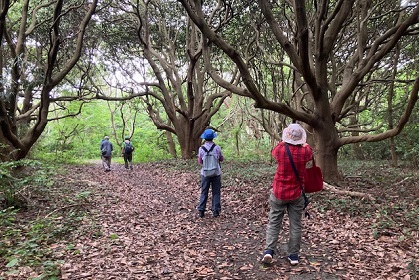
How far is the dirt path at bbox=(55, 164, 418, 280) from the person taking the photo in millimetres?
4688

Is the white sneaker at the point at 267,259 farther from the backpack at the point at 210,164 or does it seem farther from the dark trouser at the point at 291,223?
the backpack at the point at 210,164

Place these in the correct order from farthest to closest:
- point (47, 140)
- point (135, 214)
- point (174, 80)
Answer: point (47, 140), point (174, 80), point (135, 214)

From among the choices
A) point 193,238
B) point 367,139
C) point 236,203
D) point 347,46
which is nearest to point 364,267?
point 193,238

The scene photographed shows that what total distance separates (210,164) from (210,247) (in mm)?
2162

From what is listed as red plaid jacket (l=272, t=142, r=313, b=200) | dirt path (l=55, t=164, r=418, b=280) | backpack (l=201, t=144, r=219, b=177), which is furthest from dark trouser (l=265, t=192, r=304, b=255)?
Result: backpack (l=201, t=144, r=219, b=177)

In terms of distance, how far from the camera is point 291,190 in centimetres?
484

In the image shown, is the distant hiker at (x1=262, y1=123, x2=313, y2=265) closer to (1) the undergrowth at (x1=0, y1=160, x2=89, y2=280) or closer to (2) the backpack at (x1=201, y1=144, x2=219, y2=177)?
(2) the backpack at (x1=201, y1=144, x2=219, y2=177)

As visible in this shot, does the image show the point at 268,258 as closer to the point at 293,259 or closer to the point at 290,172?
the point at 293,259

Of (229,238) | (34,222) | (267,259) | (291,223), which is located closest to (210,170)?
(229,238)

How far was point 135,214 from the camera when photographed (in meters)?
7.99

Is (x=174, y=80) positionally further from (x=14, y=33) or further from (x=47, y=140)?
(x=47, y=140)

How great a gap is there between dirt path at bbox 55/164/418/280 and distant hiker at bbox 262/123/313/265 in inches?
11.7

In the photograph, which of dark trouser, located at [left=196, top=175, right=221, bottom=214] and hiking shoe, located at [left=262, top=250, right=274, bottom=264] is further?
dark trouser, located at [left=196, top=175, right=221, bottom=214]

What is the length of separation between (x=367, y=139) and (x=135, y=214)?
6288 mm
